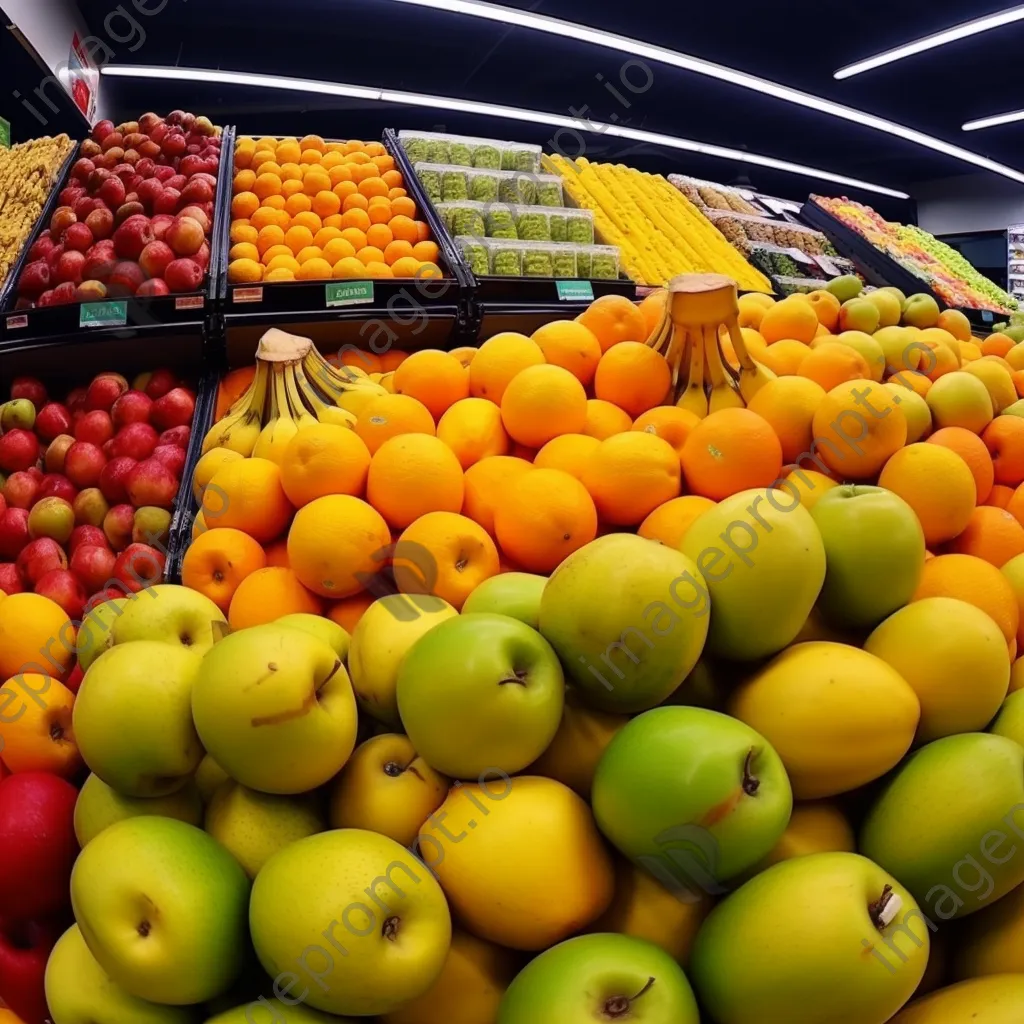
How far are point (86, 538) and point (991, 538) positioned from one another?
2088mm

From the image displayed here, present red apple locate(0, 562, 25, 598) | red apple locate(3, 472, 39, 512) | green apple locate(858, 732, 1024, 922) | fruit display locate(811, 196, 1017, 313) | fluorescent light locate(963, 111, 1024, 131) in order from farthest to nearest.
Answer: fluorescent light locate(963, 111, 1024, 131), fruit display locate(811, 196, 1017, 313), red apple locate(3, 472, 39, 512), red apple locate(0, 562, 25, 598), green apple locate(858, 732, 1024, 922)

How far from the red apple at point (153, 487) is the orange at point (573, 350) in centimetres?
115

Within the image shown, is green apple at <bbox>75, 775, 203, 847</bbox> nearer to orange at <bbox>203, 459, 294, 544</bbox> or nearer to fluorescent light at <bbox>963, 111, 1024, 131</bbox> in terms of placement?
orange at <bbox>203, 459, 294, 544</bbox>

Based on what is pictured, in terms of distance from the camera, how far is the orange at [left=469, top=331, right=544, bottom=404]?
1.43m

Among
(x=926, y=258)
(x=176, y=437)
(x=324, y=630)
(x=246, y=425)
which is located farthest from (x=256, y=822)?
(x=926, y=258)

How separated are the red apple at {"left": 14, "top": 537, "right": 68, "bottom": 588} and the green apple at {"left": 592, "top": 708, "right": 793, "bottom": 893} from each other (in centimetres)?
174

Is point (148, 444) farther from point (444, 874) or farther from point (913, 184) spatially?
point (913, 184)

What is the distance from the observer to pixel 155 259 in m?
2.51

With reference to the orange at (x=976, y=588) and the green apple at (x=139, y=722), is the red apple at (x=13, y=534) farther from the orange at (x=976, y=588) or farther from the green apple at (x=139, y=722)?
the orange at (x=976, y=588)

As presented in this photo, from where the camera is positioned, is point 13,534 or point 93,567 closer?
point 93,567

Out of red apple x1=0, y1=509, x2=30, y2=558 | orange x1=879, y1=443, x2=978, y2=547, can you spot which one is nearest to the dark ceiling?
red apple x1=0, y1=509, x2=30, y2=558

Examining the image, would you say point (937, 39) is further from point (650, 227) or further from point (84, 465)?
point (84, 465)

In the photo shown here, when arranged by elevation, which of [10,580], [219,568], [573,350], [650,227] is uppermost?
[650,227]

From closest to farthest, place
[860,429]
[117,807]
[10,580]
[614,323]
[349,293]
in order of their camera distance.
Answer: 1. [117,807]
2. [860,429]
3. [614,323]
4. [10,580]
5. [349,293]
